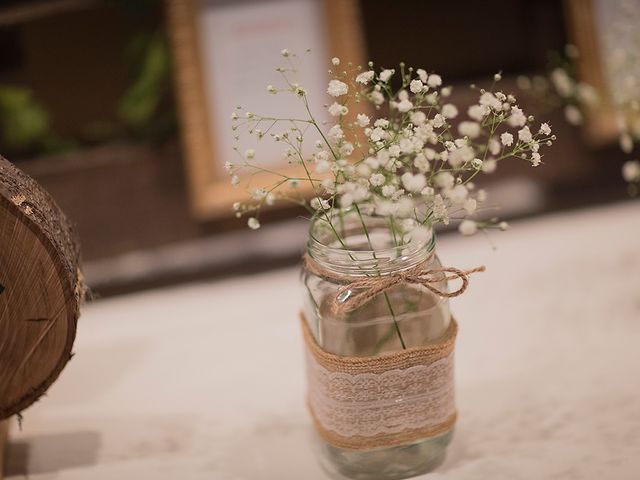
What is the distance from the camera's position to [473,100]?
56.9 inches

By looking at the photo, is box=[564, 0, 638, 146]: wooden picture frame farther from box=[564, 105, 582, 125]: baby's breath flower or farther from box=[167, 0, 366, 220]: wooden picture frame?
box=[167, 0, 366, 220]: wooden picture frame

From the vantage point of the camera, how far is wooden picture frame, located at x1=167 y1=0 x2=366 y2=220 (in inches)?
53.0

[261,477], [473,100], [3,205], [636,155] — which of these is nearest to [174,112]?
[473,100]

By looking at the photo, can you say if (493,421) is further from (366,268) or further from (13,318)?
(13,318)

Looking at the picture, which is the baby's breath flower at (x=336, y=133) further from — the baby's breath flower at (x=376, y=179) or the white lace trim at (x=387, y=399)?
the white lace trim at (x=387, y=399)

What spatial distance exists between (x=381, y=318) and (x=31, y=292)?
401 millimetres

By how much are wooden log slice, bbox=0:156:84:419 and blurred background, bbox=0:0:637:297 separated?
0.46 meters

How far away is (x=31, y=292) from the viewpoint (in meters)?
0.84

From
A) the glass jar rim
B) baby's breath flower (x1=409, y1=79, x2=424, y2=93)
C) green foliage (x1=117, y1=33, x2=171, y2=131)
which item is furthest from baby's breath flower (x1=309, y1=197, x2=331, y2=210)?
green foliage (x1=117, y1=33, x2=171, y2=131)

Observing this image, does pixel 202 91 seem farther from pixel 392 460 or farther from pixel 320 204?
pixel 392 460

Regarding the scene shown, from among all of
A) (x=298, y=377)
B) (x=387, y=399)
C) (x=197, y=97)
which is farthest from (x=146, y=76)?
(x=387, y=399)

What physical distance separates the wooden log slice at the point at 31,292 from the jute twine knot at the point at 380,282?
300 millimetres

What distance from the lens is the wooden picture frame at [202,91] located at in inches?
53.0

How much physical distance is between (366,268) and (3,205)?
1.33ft
